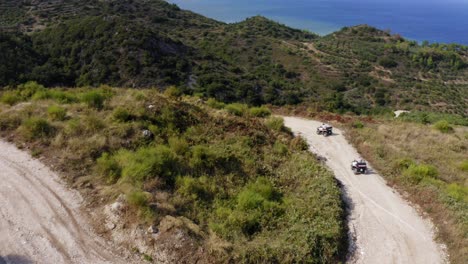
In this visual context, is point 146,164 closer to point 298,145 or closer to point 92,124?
point 92,124

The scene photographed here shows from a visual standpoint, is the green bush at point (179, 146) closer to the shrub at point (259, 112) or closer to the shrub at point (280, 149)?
the shrub at point (280, 149)

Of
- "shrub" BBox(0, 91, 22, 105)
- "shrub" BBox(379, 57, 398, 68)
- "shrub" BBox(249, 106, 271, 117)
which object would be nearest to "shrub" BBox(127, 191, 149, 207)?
"shrub" BBox(0, 91, 22, 105)

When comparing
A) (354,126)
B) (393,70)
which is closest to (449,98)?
(393,70)

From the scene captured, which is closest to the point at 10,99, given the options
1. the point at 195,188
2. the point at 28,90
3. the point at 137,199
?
the point at 28,90

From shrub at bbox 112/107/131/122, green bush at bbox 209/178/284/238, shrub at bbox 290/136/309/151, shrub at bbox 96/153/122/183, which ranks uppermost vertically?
shrub at bbox 112/107/131/122

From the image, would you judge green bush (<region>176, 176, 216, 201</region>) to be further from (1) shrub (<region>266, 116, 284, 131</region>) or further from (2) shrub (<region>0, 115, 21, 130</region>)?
(1) shrub (<region>266, 116, 284, 131</region>)
